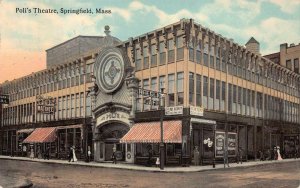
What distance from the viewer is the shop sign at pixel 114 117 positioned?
128 feet

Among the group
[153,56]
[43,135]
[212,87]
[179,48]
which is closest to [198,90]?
[212,87]

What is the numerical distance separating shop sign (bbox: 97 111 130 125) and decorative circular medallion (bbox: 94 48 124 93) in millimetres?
2290

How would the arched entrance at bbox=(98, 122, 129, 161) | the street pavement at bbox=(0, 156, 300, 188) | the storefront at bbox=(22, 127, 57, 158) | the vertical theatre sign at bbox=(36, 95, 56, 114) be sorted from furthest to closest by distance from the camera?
the vertical theatre sign at bbox=(36, 95, 56, 114) → the storefront at bbox=(22, 127, 57, 158) → the arched entrance at bbox=(98, 122, 129, 161) → the street pavement at bbox=(0, 156, 300, 188)

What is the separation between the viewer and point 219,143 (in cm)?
3753

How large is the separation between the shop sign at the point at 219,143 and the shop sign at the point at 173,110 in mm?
5346

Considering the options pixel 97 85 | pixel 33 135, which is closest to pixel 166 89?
pixel 97 85

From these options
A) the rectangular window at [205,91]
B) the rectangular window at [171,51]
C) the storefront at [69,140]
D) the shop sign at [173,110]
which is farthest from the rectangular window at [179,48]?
the storefront at [69,140]

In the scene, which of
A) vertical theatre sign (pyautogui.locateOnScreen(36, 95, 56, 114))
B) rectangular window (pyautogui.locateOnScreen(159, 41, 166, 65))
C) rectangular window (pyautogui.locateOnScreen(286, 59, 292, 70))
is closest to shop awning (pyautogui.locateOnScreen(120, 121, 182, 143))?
rectangular window (pyautogui.locateOnScreen(159, 41, 166, 65))

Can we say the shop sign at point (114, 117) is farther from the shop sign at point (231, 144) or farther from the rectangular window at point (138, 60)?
the shop sign at point (231, 144)

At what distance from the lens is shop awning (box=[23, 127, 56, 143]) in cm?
4937

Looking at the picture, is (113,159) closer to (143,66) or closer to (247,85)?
(143,66)

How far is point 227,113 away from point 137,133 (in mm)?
9116

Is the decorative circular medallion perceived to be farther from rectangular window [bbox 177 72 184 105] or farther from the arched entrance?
rectangular window [bbox 177 72 184 105]

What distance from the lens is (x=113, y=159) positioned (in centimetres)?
3878
